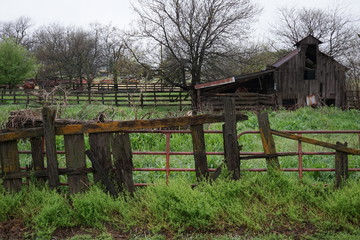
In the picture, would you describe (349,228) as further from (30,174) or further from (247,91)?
(247,91)

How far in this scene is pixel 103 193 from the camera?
4805 millimetres

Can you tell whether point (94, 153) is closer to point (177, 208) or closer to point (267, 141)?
point (177, 208)

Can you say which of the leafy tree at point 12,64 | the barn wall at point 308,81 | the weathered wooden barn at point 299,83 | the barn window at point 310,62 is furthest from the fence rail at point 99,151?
the leafy tree at point 12,64

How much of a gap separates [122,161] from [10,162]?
1759 millimetres

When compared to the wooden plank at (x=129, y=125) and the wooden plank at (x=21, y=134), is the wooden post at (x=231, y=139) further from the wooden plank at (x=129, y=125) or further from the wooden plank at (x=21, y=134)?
the wooden plank at (x=21, y=134)

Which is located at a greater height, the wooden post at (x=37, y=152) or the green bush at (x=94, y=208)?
the wooden post at (x=37, y=152)

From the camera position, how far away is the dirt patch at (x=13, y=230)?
432 cm

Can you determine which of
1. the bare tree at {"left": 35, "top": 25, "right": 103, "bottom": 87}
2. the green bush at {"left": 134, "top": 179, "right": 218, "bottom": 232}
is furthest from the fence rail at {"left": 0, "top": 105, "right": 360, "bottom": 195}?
the bare tree at {"left": 35, "top": 25, "right": 103, "bottom": 87}

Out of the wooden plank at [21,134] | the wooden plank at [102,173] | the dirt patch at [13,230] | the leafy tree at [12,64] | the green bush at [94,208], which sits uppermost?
the leafy tree at [12,64]

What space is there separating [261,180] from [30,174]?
3584 millimetres

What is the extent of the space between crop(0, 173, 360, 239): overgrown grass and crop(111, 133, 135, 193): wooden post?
200 millimetres

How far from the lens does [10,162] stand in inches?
201

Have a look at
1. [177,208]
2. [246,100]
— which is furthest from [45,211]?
[246,100]

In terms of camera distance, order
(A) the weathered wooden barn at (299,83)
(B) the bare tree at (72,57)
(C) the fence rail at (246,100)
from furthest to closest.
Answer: (B) the bare tree at (72,57), (A) the weathered wooden barn at (299,83), (C) the fence rail at (246,100)
